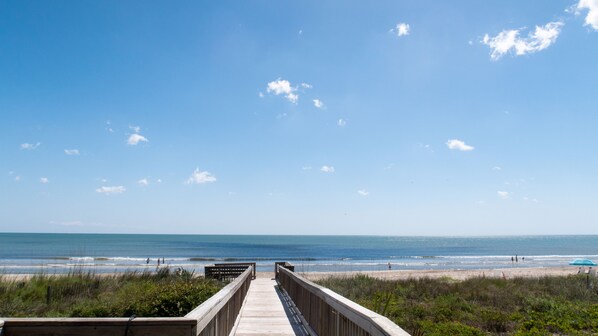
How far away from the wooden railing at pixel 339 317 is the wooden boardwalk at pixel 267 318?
37 cm

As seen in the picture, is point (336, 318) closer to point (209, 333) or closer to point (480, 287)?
point (209, 333)

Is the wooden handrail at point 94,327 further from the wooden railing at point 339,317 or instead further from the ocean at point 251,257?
the ocean at point 251,257

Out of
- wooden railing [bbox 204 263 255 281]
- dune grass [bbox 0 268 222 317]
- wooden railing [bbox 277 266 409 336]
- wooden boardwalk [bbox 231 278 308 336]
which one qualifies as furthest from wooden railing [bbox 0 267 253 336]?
wooden railing [bbox 204 263 255 281]

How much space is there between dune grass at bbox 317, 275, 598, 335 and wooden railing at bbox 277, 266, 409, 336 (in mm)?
978

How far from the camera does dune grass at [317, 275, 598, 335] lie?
9586 mm

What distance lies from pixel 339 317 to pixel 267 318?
14.6 ft

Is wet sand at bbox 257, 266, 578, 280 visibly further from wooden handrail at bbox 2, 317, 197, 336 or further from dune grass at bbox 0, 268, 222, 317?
wooden handrail at bbox 2, 317, 197, 336

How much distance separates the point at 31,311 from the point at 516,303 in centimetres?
1389

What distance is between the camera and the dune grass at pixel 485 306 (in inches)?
377

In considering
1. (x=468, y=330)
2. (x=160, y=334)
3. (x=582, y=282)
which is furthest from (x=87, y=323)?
(x=582, y=282)

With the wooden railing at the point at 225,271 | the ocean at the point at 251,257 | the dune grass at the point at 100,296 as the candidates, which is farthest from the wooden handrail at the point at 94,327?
the wooden railing at the point at 225,271

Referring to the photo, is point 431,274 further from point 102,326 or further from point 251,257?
point 251,257

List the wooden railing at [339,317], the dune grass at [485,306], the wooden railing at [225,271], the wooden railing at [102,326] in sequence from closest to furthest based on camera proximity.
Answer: the wooden railing at [339,317]
the wooden railing at [102,326]
the dune grass at [485,306]
the wooden railing at [225,271]

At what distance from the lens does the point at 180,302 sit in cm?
862
